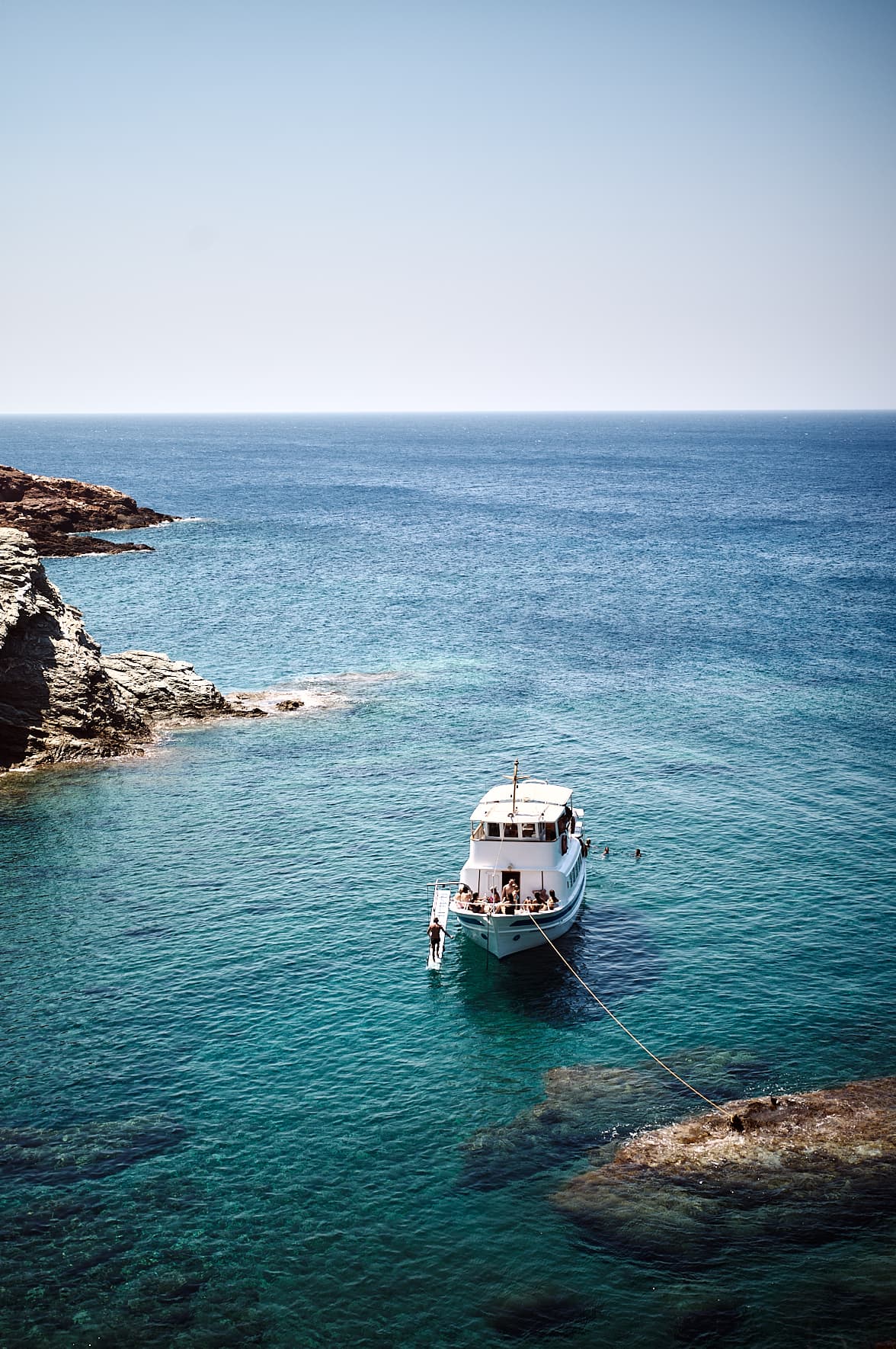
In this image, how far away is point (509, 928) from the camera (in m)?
49.5

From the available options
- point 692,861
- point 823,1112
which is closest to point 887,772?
point 692,861

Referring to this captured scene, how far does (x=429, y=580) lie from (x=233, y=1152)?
110814 mm

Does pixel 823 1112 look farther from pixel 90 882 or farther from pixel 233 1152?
pixel 90 882

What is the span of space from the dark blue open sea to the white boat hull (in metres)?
1.02

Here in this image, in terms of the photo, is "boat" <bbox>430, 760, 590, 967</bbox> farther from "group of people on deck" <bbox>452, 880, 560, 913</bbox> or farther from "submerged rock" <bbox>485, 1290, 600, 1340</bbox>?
"submerged rock" <bbox>485, 1290, 600, 1340</bbox>

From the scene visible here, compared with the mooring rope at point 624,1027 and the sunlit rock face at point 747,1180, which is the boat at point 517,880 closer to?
the mooring rope at point 624,1027

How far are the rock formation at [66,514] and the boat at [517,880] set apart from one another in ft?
366

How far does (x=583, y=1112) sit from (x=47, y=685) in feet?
168

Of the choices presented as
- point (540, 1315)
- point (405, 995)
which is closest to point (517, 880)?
point (405, 995)

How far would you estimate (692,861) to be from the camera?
195ft

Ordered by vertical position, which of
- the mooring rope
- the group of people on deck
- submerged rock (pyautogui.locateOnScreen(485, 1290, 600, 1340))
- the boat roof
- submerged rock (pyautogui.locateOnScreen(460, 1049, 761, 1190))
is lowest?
submerged rock (pyautogui.locateOnScreen(485, 1290, 600, 1340))

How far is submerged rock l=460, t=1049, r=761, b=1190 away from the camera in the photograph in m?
36.4

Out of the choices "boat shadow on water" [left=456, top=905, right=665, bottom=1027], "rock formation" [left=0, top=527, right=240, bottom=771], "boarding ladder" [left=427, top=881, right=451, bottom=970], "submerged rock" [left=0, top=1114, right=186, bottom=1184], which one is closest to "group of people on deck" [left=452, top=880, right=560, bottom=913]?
"boarding ladder" [left=427, top=881, right=451, bottom=970]

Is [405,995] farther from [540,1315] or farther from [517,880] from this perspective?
[540,1315]
